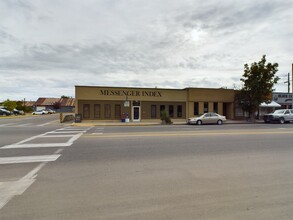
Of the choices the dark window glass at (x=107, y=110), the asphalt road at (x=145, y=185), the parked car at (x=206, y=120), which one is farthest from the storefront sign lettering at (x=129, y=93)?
the asphalt road at (x=145, y=185)

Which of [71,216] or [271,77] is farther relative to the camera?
[271,77]

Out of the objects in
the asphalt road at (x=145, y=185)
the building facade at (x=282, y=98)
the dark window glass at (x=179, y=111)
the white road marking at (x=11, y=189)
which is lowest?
the asphalt road at (x=145, y=185)

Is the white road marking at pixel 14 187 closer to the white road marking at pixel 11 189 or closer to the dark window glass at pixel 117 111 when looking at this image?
the white road marking at pixel 11 189

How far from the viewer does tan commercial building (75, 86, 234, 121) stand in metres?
26.0

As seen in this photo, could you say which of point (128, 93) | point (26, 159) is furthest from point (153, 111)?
point (26, 159)

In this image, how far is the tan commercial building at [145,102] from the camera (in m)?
26.0

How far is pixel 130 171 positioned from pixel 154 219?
244cm

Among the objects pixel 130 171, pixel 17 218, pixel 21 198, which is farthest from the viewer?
pixel 130 171

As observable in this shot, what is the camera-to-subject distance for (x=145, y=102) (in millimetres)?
27703

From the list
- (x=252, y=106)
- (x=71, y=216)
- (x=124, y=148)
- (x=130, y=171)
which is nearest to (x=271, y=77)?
(x=252, y=106)

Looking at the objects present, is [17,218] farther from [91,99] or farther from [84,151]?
[91,99]

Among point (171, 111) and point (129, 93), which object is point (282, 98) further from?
point (129, 93)

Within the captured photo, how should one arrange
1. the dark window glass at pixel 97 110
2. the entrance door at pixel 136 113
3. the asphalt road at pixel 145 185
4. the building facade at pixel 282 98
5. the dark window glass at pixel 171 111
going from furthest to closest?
the building facade at pixel 282 98
the dark window glass at pixel 171 111
the entrance door at pixel 136 113
the dark window glass at pixel 97 110
the asphalt road at pixel 145 185

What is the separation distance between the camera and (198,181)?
4777mm
